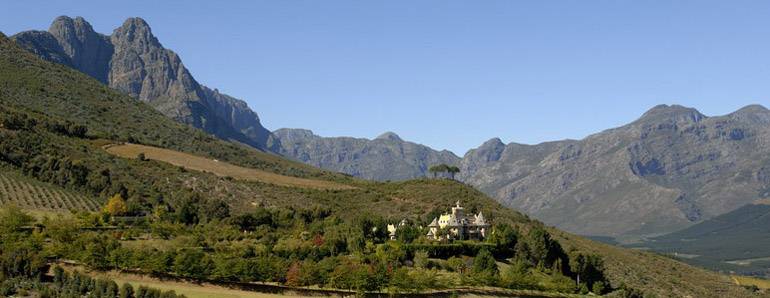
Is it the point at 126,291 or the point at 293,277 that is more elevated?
the point at 293,277

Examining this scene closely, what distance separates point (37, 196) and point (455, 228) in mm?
64141

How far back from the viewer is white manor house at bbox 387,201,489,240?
441 feet

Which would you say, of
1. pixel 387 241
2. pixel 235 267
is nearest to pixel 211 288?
pixel 235 267

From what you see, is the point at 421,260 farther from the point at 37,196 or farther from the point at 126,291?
Result: the point at 37,196

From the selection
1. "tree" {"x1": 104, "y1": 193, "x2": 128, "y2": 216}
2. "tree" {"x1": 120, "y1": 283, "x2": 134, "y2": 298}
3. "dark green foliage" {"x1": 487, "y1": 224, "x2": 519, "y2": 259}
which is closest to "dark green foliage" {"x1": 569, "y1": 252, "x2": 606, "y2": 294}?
"dark green foliage" {"x1": 487, "y1": 224, "x2": 519, "y2": 259}

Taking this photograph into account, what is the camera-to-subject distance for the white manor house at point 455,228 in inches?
5290

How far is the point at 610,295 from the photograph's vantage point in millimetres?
130375

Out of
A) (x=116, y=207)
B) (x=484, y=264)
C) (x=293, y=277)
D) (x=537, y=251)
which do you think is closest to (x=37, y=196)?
(x=116, y=207)

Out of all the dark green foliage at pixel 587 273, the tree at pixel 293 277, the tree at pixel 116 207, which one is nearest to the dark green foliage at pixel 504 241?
the dark green foliage at pixel 587 273

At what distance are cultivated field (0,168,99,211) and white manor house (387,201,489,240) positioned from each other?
48.5 meters

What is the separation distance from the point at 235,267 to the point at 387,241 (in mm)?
32983

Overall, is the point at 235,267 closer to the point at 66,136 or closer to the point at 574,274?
the point at 574,274

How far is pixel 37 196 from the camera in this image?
129 meters

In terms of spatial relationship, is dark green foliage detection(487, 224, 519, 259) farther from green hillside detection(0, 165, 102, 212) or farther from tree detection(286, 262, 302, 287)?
green hillside detection(0, 165, 102, 212)
